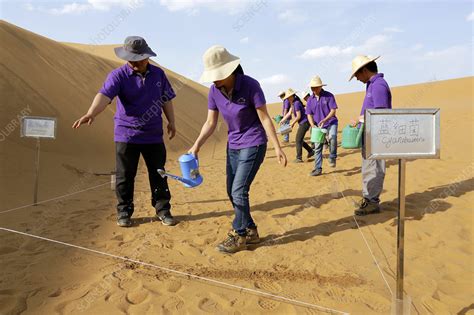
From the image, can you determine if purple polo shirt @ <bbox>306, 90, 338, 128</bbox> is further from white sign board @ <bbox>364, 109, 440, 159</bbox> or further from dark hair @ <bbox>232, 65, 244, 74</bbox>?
white sign board @ <bbox>364, 109, 440, 159</bbox>

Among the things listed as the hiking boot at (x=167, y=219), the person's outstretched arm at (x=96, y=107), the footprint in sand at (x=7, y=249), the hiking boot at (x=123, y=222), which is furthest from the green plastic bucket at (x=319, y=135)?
the footprint in sand at (x=7, y=249)

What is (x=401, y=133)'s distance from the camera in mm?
2566

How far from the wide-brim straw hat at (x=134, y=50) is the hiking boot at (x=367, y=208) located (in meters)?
3.02

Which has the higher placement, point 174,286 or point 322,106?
point 322,106

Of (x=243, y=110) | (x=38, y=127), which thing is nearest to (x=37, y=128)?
(x=38, y=127)

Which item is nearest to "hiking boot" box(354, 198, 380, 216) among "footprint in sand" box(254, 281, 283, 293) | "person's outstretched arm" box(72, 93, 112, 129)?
"footprint in sand" box(254, 281, 283, 293)

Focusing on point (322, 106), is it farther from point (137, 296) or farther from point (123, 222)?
point (137, 296)

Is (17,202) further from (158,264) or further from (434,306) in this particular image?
(434,306)

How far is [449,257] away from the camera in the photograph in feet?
11.5

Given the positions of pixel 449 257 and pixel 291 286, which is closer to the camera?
pixel 291 286

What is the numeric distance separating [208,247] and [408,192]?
3550 millimetres

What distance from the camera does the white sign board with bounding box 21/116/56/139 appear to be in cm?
502

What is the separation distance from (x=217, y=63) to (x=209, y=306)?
1.96 metres

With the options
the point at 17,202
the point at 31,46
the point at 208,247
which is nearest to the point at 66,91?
the point at 31,46
